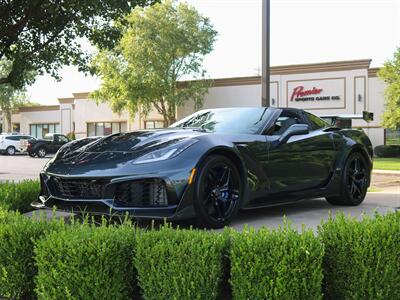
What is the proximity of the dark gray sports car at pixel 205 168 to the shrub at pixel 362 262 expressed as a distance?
5.32 ft

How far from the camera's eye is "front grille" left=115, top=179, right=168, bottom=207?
461 centimetres

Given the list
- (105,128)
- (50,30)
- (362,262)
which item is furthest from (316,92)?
(362,262)

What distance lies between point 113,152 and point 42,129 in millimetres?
49369

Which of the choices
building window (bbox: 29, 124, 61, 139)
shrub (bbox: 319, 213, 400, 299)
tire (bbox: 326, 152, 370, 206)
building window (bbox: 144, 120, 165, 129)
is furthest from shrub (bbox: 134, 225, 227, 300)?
building window (bbox: 29, 124, 61, 139)

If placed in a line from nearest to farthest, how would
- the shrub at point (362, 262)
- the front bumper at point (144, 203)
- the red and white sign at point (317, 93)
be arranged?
the shrub at point (362, 262), the front bumper at point (144, 203), the red and white sign at point (317, 93)

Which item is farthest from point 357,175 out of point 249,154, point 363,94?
point 363,94

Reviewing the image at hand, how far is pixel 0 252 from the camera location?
3.68 meters

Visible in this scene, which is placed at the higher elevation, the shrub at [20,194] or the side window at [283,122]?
the side window at [283,122]

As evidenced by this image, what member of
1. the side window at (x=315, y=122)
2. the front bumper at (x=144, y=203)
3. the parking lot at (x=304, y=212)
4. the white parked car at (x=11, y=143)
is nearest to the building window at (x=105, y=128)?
the white parked car at (x=11, y=143)

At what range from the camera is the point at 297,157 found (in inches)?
239

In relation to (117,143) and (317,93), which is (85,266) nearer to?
(117,143)

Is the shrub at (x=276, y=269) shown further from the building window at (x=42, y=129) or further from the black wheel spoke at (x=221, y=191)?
the building window at (x=42, y=129)

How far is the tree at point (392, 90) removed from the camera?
28531mm

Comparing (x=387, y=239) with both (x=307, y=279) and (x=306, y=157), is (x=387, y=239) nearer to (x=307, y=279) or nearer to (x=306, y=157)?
(x=307, y=279)
